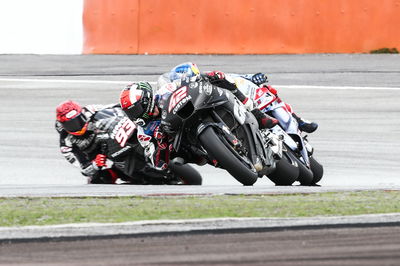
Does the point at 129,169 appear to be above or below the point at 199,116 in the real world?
below

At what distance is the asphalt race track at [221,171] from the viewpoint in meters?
5.54

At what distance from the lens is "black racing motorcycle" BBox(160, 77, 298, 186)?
8.73m

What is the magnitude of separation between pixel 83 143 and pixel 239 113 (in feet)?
6.46

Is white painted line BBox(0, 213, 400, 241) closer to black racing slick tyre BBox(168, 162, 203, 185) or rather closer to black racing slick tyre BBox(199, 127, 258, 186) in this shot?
black racing slick tyre BBox(199, 127, 258, 186)

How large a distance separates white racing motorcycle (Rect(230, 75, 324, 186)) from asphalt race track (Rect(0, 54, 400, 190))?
455 millimetres

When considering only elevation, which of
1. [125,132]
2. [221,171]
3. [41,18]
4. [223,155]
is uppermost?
[223,155]

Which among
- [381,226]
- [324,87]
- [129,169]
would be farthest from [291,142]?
[324,87]

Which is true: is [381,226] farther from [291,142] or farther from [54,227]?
[291,142]

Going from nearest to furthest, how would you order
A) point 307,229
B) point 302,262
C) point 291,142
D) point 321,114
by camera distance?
1. point 302,262
2. point 307,229
3. point 291,142
4. point 321,114

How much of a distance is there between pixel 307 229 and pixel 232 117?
10.2 ft

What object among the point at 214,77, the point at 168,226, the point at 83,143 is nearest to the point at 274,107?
the point at 214,77

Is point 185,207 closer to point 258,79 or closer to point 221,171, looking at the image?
point 258,79

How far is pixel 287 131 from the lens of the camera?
9.94 meters

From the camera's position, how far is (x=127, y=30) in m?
17.9
